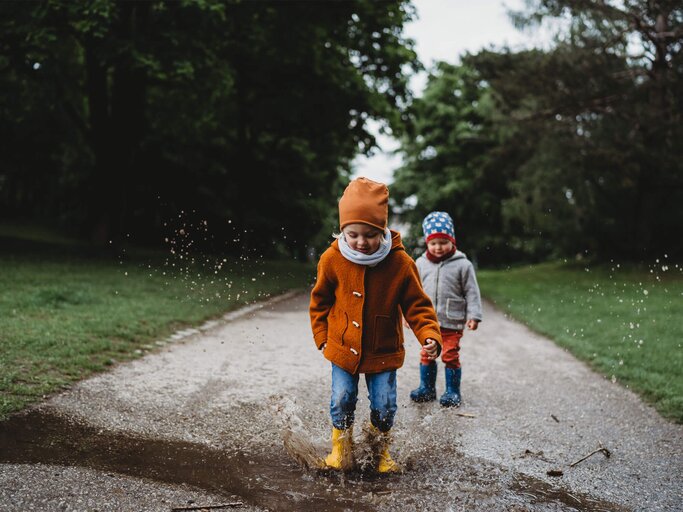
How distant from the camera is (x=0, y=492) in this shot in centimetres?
308

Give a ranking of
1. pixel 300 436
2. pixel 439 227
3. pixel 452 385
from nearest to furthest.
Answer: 1. pixel 300 436
2. pixel 439 227
3. pixel 452 385

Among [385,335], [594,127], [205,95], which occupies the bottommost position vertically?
[385,335]

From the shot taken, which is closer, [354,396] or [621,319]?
[354,396]

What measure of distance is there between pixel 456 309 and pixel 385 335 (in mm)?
1899

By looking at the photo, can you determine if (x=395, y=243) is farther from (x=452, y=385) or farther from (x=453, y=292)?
(x=452, y=385)

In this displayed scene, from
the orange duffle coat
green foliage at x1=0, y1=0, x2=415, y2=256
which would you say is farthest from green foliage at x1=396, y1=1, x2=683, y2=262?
the orange duffle coat

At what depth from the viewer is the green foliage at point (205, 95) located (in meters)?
14.1

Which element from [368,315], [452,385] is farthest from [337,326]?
[452,385]

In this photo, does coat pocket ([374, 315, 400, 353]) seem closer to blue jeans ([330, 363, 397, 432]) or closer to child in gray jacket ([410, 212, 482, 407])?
blue jeans ([330, 363, 397, 432])

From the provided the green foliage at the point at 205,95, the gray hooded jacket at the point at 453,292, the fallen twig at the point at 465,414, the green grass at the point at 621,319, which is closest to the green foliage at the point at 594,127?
the green grass at the point at 621,319

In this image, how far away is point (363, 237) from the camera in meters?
3.68

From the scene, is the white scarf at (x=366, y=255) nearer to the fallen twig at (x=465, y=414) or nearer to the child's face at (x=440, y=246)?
the child's face at (x=440, y=246)

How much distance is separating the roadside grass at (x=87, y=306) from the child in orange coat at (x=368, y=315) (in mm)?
2288

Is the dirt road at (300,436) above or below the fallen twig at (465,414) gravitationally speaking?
above
